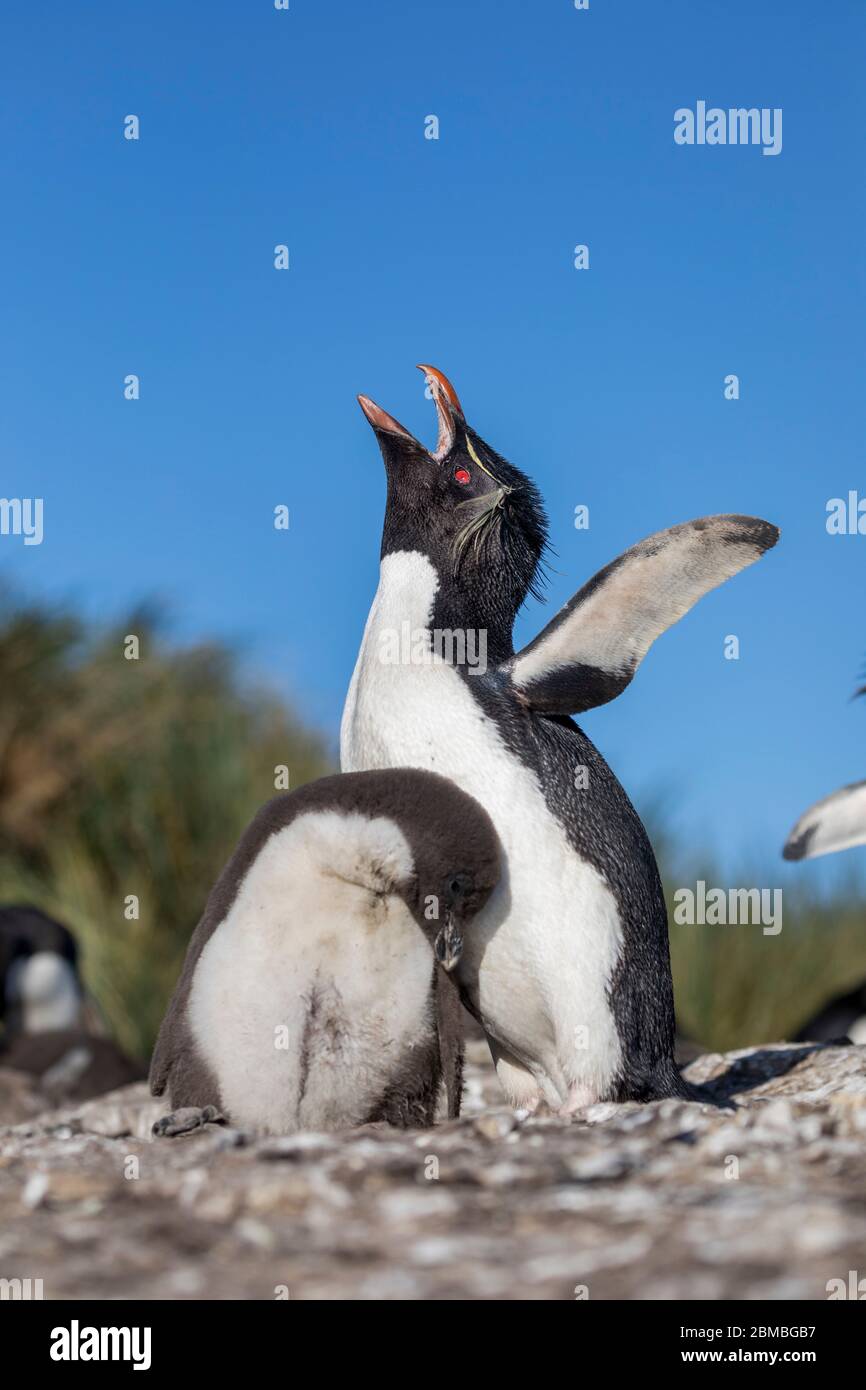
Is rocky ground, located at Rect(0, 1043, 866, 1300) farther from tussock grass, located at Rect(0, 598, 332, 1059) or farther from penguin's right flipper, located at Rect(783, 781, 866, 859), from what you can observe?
tussock grass, located at Rect(0, 598, 332, 1059)

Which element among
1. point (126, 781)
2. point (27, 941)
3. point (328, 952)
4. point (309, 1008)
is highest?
point (126, 781)

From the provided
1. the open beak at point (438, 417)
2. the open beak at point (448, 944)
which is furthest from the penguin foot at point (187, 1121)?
the open beak at point (438, 417)

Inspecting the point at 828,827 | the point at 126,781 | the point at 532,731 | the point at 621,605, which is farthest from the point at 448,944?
the point at 126,781

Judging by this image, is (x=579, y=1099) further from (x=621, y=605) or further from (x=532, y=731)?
(x=621, y=605)

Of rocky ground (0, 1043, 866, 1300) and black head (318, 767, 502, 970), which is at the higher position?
black head (318, 767, 502, 970)

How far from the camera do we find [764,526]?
415 cm

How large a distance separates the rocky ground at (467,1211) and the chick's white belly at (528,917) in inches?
14.9

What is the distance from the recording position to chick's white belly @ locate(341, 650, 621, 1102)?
385 centimetres

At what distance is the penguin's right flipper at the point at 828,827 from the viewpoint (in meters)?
4.61

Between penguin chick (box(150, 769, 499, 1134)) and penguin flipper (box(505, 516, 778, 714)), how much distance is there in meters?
0.58

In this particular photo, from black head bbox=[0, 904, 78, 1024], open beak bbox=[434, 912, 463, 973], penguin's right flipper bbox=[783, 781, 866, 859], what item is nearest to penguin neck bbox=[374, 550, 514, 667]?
open beak bbox=[434, 912, 463, 973]

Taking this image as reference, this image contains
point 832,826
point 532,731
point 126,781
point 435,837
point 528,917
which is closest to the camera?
point 435,837

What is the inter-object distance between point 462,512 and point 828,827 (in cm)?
146

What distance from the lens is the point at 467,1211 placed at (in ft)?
8.28
